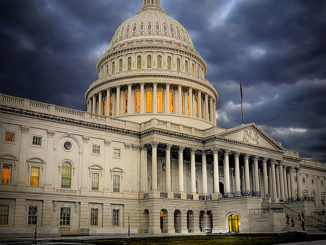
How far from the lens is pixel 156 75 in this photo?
73625mm

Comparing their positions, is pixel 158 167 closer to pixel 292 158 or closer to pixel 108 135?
pixel 108 135

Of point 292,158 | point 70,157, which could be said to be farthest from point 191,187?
point 292,158

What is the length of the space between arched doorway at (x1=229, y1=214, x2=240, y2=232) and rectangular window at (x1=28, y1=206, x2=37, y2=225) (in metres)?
27.5

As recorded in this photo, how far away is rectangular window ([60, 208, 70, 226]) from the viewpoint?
47.5 meters

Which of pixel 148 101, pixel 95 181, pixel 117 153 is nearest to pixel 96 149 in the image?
pixel 117 153

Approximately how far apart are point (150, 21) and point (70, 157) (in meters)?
45.1

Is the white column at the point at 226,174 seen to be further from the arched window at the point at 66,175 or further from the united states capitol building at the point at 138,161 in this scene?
the arched window at the point at 66,175

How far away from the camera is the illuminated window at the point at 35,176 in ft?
152

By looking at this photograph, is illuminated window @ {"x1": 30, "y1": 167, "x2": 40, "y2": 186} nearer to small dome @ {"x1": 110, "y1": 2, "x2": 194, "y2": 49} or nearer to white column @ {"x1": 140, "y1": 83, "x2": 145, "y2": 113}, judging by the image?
white column @ {"x1": 140, "y1": 83, "x2": 145, "y2": 113}

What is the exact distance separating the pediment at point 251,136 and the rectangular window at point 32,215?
30301 millimetres

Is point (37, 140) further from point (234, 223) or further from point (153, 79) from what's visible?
point (153, 79)

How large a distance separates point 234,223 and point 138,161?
17039 mm

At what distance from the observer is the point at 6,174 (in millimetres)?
44594

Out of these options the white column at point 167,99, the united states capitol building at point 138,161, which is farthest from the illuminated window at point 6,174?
the white column at point 167,99
